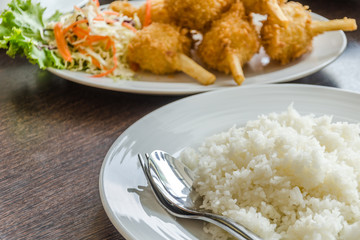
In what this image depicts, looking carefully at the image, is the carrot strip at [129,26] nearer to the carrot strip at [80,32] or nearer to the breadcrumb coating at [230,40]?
the carrot strip at [80,32]

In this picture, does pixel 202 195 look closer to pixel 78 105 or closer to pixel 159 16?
pixel 78 105

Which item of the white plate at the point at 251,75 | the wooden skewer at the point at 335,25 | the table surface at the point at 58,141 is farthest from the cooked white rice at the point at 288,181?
the wooden skewer at the point at 335,25

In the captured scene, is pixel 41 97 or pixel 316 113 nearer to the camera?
pixel 316 113

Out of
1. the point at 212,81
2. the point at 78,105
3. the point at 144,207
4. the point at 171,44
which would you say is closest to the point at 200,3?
the point at 171,44

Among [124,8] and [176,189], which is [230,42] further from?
[176,189]

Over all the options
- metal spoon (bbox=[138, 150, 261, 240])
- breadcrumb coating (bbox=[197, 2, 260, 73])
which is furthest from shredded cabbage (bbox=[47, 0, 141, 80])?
metal spoon (bbox=[138, 150, 261, 240])

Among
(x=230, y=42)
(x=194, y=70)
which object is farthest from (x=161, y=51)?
(x=230, y=42)
